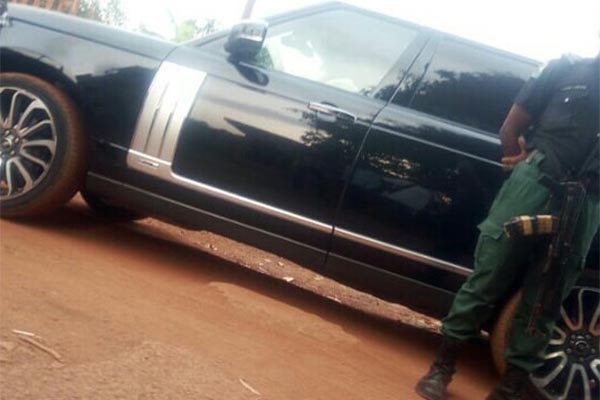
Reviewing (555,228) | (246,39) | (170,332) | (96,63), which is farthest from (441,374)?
(96,63)

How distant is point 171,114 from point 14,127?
889 mm

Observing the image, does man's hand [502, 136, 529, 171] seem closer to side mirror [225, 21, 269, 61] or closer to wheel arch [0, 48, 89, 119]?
side mirror [225, 21, 269, 61]

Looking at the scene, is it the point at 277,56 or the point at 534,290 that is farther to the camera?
the point at 277,56

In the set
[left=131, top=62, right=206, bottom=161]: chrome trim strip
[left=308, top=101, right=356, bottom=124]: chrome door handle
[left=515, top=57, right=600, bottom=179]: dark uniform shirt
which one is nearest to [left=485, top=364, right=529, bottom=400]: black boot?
[left=515, top=57, right=600, bottom=179]: dark uniform shirt

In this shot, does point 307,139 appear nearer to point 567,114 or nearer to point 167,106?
point 167,106

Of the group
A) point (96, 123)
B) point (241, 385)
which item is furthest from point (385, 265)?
point (96, 123)

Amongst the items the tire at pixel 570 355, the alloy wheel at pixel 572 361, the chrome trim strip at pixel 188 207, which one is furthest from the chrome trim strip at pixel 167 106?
the alloy wheel at pixel 572 361

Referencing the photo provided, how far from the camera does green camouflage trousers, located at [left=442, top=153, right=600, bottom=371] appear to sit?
8.59 ft

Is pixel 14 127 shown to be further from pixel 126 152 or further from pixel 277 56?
pixel 277 56

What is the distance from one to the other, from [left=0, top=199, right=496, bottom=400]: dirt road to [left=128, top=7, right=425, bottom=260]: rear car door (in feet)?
1.58

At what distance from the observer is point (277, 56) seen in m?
3.60

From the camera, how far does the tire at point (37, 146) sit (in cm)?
351

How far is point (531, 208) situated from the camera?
103 inches

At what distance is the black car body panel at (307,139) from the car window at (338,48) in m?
0.01
